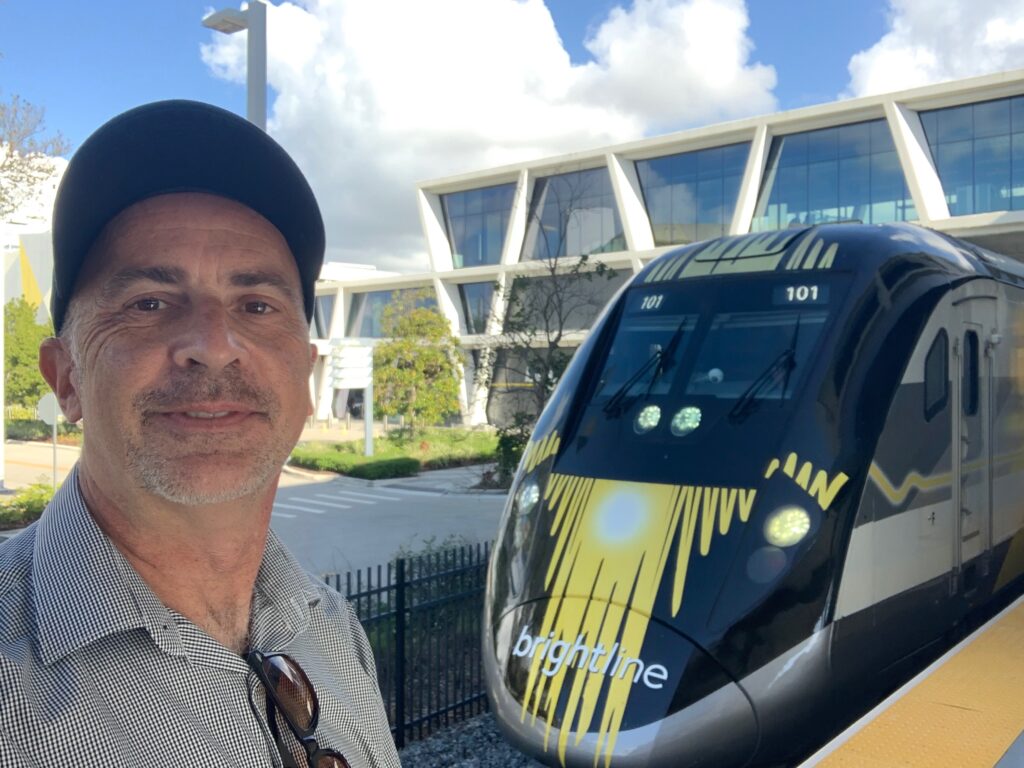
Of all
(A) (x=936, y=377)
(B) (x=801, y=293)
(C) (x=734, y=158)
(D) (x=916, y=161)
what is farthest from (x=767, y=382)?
(C) (x=734, y=158)

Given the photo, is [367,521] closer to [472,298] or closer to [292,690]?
[292,690]

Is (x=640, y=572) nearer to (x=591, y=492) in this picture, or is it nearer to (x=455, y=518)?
(x=591, y=492)

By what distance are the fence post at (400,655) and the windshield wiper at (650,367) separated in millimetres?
1857

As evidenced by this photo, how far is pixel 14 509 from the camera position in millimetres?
14922

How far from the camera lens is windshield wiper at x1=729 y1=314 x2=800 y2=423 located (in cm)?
528

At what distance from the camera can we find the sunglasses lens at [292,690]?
1.39 metres

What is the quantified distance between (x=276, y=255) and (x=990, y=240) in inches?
1384

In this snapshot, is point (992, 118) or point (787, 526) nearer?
point (787, 526)

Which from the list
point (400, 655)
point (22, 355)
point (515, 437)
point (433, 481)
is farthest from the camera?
point (22, 355)

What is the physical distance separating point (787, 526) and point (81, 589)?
13.4ft

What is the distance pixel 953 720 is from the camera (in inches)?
155

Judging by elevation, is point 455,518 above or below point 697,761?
below

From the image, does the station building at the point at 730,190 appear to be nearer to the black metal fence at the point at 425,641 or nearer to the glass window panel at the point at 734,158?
the glass window panel at the point at 734,158

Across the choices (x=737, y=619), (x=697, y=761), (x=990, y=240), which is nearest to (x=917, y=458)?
(x=737, y=619)
